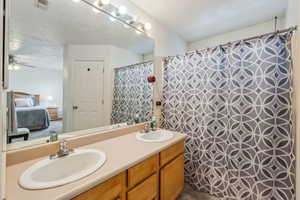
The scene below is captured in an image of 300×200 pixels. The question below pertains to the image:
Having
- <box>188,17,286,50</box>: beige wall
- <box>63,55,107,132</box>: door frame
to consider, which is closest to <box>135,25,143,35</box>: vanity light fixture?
<box>63,55,107,132</box>: door frame

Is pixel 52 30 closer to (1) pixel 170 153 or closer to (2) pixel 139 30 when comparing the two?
(2) pixel 139 30

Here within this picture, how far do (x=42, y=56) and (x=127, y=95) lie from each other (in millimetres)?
951

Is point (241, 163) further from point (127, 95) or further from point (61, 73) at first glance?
point (61, 73)

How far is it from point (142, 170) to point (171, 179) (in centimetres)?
53

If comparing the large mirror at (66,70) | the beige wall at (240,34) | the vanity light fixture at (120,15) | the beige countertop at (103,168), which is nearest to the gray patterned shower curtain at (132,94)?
the large mirror at (66,70)

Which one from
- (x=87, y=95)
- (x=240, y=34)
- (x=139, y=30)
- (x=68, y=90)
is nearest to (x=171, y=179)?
(x=87, y=95)

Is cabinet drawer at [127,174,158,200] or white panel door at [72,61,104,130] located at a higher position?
white panel door at [72,61,104,130]

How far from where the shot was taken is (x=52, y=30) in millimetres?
1165

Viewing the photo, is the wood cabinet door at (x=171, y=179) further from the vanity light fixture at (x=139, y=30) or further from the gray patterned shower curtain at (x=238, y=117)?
the vanity light fixture at (x=139, y=30)

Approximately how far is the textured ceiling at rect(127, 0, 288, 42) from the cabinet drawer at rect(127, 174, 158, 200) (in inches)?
79.2

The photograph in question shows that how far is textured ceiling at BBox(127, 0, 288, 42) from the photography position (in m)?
1.69

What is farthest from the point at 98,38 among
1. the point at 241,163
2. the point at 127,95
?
the point at 241,163

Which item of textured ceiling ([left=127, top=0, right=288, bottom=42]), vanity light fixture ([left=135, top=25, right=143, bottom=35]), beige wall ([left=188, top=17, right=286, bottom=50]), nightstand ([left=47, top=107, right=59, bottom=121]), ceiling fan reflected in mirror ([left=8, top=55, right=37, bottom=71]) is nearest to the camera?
ceiling fan reflected in mirror ([left=8, top=55, right=37, bottom=71])

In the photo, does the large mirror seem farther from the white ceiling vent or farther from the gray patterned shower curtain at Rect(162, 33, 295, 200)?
the gray patterned shower curtain at Rect(162, 33, 295, 200)
